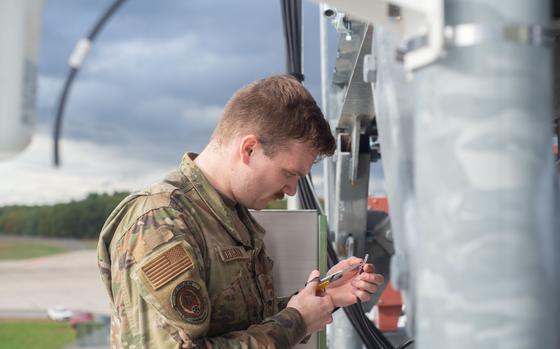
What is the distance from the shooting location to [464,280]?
50cm

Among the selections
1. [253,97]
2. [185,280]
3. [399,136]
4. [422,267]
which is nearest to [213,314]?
[185,280]

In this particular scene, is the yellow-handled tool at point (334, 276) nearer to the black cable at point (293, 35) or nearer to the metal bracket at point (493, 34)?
the black cable at point (293, 35)

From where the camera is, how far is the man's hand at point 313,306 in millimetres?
1257

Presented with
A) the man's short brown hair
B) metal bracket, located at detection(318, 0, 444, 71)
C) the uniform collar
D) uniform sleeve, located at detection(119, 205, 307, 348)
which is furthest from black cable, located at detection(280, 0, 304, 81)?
metal bracket, located at detection(318, 0, 444, 71)

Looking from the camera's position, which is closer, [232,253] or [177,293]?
[177,293]

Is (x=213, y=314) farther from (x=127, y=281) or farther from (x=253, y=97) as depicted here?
(x=253, y=97)

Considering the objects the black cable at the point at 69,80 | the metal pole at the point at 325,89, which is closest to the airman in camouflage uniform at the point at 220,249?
the black cable at the point at 69,80

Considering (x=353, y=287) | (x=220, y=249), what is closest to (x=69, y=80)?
(x=220, y=249)

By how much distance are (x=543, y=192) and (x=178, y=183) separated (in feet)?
2.80

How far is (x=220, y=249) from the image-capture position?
120 cm

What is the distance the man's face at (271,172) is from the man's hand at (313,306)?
0.65 ft

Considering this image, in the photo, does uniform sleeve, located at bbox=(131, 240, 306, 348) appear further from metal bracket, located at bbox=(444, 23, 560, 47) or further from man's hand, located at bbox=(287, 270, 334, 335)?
metal bracket, located at bbox=(444, 23, 560, 47)

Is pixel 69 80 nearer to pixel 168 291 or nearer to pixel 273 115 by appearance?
pixel 168 291

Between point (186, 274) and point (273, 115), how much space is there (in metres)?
0.36
